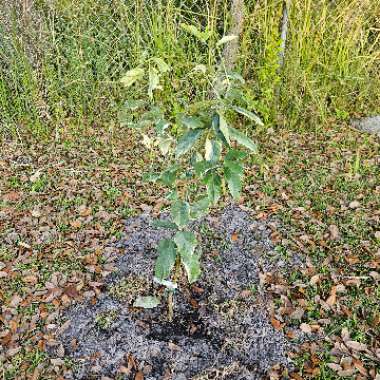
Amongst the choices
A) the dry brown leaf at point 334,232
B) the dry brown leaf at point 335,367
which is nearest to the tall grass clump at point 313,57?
the dry brown leaf at point 334,232

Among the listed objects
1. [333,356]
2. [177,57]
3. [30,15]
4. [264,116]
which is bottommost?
[333,356]

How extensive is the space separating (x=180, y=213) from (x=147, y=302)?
2.30 feet

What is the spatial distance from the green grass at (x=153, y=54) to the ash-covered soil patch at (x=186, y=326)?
5.19 feet

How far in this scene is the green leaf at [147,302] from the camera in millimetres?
2344

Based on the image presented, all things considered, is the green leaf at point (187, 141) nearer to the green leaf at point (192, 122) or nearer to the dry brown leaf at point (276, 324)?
the green leaf at point (192, 122)

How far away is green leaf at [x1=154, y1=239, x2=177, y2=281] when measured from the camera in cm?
194

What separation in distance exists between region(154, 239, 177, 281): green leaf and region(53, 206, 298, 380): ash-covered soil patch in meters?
0.46

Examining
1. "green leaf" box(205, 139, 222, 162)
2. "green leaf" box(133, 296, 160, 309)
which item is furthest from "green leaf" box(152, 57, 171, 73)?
"green leaf" box(133, 296, 160, 309)

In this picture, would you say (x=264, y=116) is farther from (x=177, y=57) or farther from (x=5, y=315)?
(x=5, y=315)

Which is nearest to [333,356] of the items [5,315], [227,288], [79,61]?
[227,288]

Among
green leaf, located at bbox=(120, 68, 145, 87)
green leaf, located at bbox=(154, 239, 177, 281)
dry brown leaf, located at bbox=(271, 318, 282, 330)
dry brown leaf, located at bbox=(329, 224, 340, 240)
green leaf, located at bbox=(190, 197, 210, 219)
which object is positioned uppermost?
green leaf, located at bbox=(120, 68, 145, 87)

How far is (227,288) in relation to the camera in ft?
8.18

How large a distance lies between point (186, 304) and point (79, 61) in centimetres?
235

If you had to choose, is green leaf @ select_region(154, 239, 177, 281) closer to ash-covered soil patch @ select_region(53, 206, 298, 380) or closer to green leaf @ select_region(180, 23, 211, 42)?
ash-covered soil patch @ select_region(53, 206, 298, 380)
